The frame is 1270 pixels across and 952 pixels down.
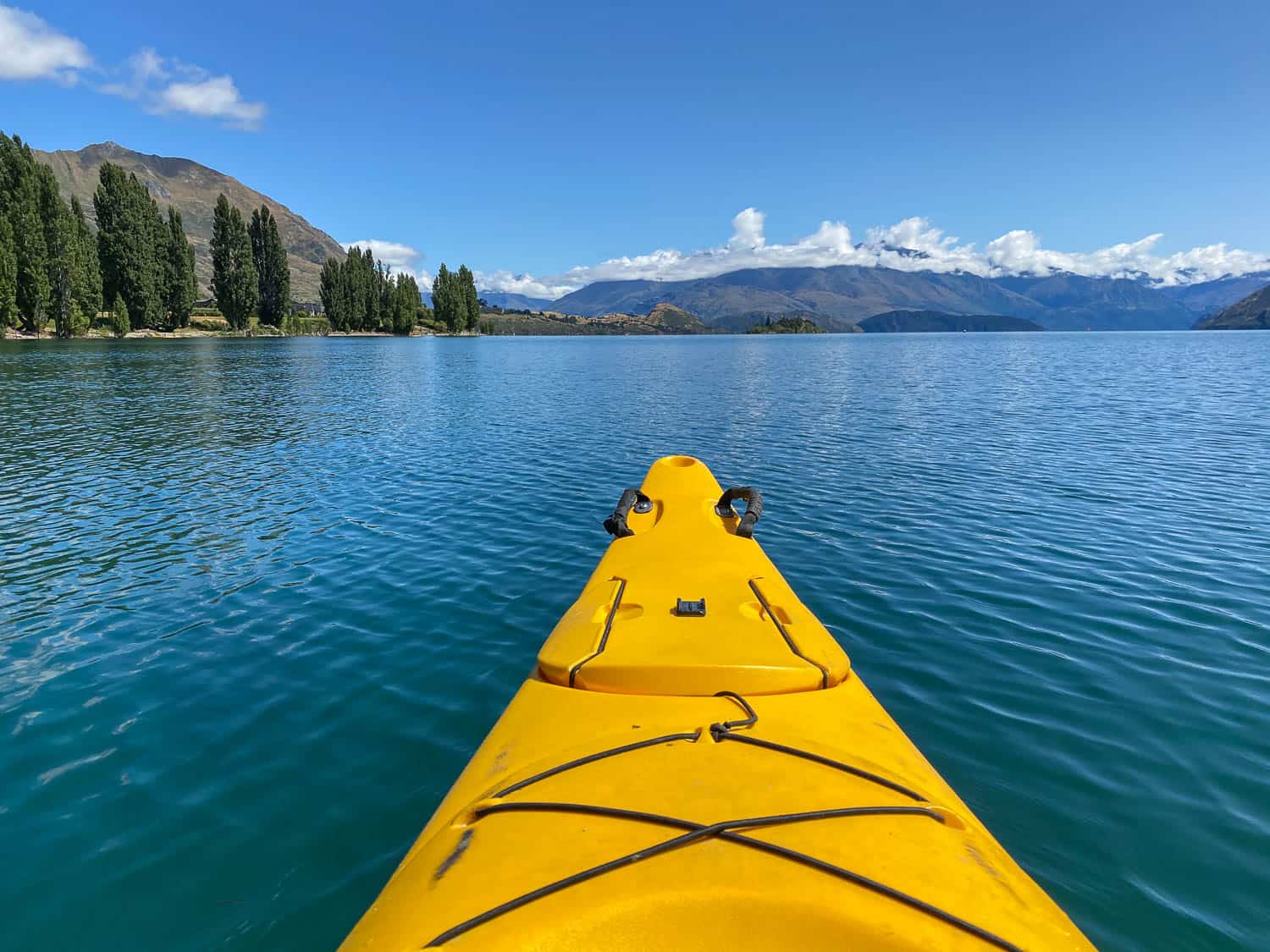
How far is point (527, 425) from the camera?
84.8 feet

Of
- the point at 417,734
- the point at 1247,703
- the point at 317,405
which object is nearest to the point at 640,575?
the point at 417,734

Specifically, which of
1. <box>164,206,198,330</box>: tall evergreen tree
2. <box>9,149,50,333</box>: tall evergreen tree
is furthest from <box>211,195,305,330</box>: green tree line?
<box>9,149,50,333</box>: tall evergreen tree

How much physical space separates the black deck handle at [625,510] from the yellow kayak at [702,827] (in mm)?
3743

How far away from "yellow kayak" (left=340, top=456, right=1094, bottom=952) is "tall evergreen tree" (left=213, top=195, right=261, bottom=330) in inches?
4336

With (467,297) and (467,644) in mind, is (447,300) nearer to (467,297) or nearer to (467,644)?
(467,297)

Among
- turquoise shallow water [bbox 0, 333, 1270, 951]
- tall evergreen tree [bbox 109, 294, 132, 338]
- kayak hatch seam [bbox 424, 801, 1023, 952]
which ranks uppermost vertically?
tall evergreen tree [bbox 109, 294, 132, 338]

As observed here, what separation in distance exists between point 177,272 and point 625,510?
99.2 metres

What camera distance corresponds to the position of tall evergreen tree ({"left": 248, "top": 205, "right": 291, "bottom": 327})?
330 ft

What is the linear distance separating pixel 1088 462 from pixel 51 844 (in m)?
21.4

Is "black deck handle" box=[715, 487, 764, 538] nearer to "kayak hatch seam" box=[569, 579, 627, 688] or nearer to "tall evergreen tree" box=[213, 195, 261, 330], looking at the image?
"kayak hatch seam" box=[569, 579, 627, 688]

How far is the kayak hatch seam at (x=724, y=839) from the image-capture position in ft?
7.96

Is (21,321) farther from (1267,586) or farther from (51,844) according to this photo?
(1267,586)

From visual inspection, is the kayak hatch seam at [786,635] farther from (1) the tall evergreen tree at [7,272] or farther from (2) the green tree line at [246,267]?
(2) the green tree line at [246,267]

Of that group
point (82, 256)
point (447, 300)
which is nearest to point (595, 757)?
point (82, 256)
